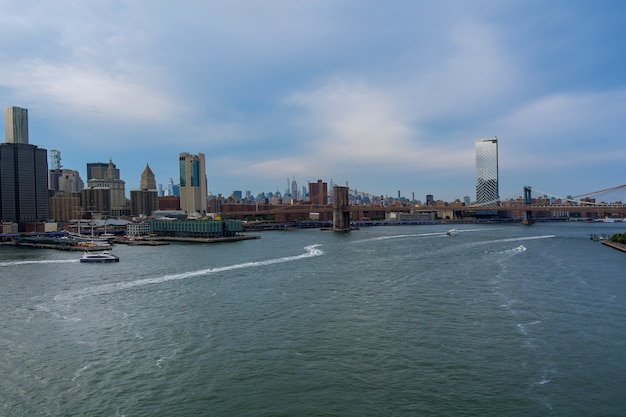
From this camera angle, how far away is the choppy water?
6.70 m

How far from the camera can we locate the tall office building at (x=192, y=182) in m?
74.9

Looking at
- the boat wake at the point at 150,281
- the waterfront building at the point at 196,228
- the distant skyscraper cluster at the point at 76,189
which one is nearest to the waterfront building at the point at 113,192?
the distant skyscraper cluster at the point at 76,189

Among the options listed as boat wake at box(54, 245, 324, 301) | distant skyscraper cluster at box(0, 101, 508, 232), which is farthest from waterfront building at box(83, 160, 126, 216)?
boat wake at box(54, 245, 324, 301)

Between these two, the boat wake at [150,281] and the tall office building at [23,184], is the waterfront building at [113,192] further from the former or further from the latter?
the boat wake at [150,281]

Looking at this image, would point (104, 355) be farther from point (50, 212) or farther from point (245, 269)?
point (50, 212)

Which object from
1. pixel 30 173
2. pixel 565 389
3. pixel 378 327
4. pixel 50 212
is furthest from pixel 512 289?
pixel 50 212

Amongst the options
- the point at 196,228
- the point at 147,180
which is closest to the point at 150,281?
the point at 196,228

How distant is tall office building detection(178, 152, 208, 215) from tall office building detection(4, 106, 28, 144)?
2159 centimetres

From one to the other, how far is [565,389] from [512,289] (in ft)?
25.3

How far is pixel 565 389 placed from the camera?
22.9 ft

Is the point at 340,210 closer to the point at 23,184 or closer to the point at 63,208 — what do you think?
the point at 23,184

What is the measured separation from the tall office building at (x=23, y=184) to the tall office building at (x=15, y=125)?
5635 millimetres

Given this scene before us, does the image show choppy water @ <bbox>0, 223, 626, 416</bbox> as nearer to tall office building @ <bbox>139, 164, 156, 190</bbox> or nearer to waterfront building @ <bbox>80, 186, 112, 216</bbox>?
waterfront building @ <bbox>80, 186, 112, 216</bbox>

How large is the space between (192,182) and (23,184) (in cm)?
2452
